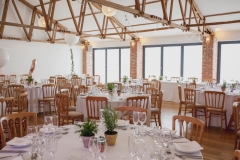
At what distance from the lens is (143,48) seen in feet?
42.9

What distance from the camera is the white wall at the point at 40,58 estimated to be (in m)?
12.0

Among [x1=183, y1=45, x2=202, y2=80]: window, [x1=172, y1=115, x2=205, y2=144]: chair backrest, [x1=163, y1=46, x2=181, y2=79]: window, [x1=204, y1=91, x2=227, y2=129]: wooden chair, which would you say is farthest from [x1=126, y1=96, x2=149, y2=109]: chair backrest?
[x1=163, y1=46, x2=181, y2=79]: window

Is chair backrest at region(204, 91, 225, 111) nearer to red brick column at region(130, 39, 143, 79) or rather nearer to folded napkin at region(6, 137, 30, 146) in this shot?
folded napkin at region(6, 137, 30, 146)

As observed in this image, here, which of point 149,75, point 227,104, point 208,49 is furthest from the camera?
point 149,75

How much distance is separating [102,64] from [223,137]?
10.8 m

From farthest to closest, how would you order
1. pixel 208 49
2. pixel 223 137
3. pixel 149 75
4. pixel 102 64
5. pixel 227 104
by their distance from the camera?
pixel 102 64, pixel 149 75, pixel 208 49, pixel 227 104, pixel 223 137

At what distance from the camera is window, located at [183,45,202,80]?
1119 centimetres

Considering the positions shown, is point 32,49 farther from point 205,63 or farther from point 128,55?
point 205,63

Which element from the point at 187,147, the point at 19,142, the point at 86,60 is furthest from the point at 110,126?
the point at 86,60

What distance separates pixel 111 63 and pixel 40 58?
4.24m

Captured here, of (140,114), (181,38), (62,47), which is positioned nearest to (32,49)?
(62,47)

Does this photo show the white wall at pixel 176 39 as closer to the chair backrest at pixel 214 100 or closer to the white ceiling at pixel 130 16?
the white ceiling at pixel 130 16

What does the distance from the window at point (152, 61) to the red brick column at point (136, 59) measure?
0.33 m

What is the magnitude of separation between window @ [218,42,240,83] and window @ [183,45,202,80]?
0.95 metres
